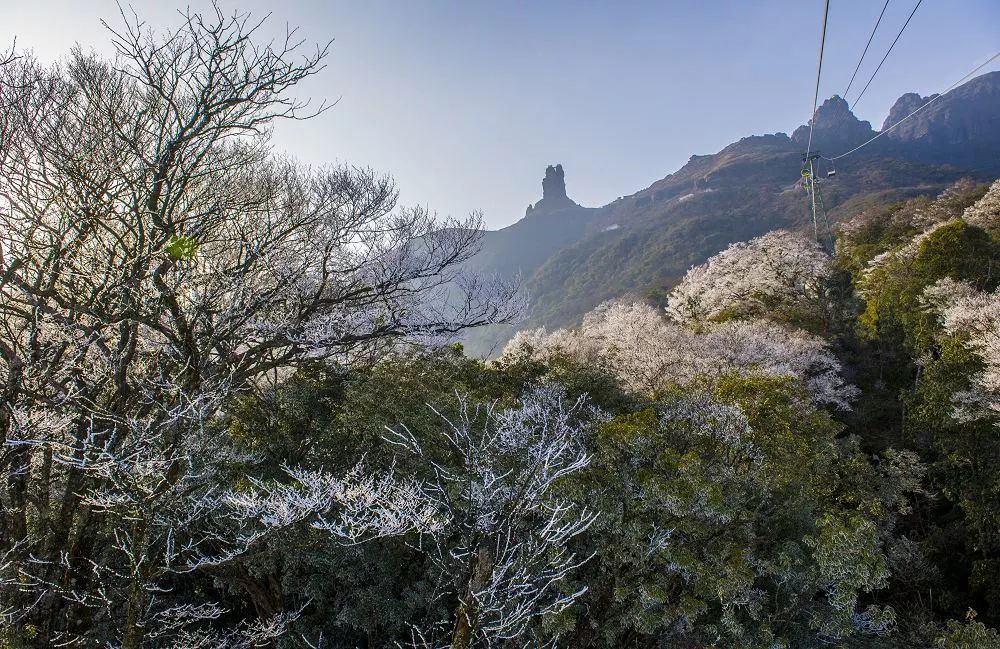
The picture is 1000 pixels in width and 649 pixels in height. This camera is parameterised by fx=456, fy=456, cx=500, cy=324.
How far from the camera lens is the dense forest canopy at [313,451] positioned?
4.93 metres

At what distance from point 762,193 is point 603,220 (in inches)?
1810

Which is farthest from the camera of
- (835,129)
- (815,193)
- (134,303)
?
(835,129)

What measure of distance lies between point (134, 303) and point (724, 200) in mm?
91536

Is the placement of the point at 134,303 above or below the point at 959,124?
below

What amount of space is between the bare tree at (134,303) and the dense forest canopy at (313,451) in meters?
0.05

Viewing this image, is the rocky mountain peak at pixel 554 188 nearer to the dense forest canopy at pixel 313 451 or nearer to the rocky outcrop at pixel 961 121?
the rocky outcrop at pixel 961 121

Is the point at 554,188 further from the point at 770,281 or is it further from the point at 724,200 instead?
the point at 770,281

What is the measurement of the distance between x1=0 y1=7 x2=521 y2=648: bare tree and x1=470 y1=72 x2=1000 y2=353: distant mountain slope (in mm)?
38580

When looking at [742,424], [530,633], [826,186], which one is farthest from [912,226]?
[826,186]

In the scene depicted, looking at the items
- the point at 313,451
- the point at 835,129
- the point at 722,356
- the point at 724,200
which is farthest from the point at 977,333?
the point at 835,129

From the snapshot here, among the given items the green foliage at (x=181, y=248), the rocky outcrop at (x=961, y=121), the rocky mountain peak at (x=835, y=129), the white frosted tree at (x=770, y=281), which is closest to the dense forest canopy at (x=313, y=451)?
the green foliage at (x=181, y=248)

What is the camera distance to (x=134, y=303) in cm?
570

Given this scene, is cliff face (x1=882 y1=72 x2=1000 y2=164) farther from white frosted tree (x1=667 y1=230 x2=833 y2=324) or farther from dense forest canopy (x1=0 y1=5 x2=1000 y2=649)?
dense forest canopy (x1=0 y1=5 x2=1000 y2=649)

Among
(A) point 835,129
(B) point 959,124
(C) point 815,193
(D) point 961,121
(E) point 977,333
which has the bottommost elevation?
(E) point 977,333
